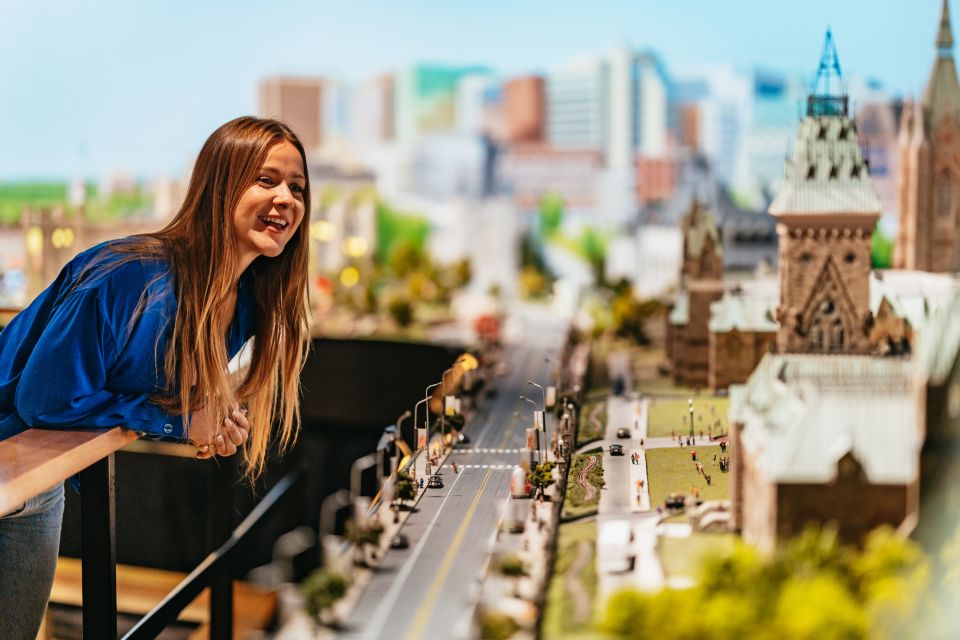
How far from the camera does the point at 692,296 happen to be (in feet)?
12.3

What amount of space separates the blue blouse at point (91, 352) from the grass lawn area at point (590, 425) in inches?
38.6

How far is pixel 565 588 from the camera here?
203 centimetres

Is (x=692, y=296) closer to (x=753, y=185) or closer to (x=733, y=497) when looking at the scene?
(x=753, y=185)

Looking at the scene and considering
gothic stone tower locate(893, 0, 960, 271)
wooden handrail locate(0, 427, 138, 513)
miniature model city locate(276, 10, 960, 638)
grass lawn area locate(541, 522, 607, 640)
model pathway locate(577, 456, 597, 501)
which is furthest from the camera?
gothic stone tower locate(893, 0, 960, 271)

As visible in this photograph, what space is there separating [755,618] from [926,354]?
0.58m

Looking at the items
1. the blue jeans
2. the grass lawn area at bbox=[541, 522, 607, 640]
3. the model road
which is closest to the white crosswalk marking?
the model road

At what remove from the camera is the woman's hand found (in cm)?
261

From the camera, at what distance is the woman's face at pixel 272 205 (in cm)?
257

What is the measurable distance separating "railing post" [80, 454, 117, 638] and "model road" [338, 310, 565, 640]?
850 millimetres

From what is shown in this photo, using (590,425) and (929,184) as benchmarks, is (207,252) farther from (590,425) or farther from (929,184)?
(929,184)

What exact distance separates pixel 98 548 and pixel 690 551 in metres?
1.53

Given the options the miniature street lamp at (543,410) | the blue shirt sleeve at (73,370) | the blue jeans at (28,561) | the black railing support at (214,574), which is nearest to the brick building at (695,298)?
the miniature street lamp at (543,410)

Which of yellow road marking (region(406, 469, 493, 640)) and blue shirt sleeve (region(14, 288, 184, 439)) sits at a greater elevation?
blue shirt sleeve (region(14, 288, 184, 439))

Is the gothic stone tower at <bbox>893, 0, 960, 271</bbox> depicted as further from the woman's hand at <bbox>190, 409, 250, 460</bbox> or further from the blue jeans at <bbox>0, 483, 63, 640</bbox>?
the blue jeans at <bbox>0, 483, 63, 640</bbox>
